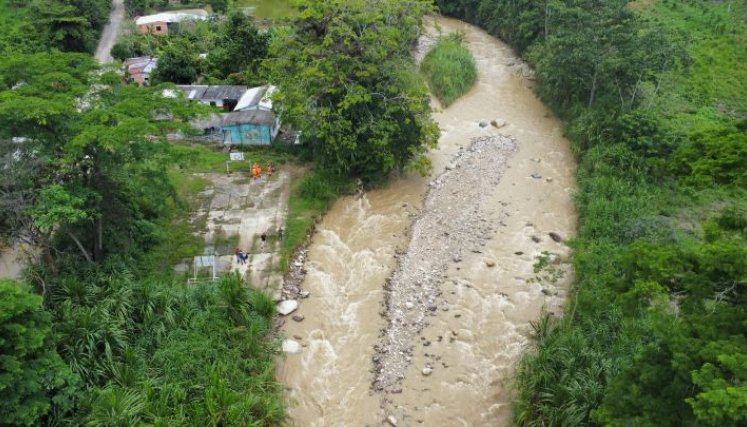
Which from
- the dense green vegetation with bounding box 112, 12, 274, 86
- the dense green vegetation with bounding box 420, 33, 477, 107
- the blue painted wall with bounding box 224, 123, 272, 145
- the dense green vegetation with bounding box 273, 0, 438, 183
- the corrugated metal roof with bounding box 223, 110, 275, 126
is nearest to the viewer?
the dense green vegetation with bounding box 273, 0, 438, 183

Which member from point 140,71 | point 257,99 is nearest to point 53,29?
point 140,71

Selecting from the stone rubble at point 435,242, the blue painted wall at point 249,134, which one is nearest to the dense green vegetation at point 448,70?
the stone rubble at point 435,242

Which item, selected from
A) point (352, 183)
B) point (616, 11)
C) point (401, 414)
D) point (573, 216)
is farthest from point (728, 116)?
point (401, 414)

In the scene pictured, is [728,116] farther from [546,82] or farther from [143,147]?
[143,147]

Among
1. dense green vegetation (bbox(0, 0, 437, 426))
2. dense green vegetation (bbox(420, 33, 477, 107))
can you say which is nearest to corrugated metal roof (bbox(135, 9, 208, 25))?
dense green vegetation (bbox(420, 33, 477, 107))

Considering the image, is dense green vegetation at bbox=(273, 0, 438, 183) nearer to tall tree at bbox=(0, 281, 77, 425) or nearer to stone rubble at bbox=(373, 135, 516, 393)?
stone rubble at bbox=(373, 135, 516, 393)

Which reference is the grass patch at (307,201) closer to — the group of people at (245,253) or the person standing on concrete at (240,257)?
the group of people at (245,253)

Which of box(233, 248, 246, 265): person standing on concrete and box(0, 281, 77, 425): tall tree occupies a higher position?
box(0, 281, 77, 425): tall tree

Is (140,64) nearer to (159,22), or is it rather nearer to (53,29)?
(53,29)
